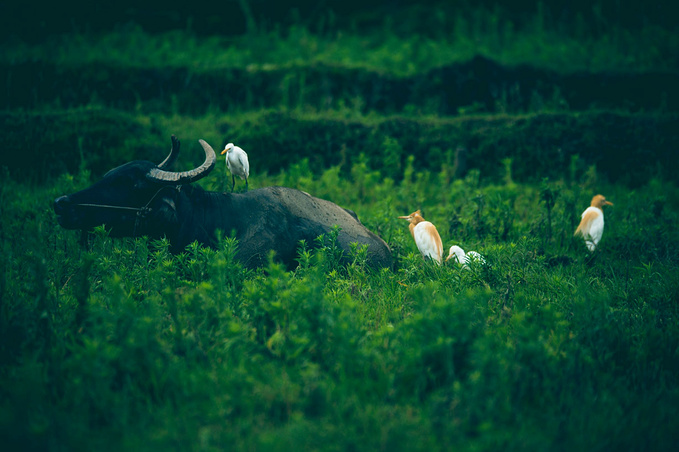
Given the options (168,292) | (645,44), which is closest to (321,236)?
(168,292)

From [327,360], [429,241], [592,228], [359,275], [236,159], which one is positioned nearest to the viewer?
[327,360]

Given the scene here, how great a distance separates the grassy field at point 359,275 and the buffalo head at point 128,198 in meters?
0.20

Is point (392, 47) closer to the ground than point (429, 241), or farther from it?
farther from it

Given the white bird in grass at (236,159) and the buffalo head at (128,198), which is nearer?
the buffalo head at (128,198)

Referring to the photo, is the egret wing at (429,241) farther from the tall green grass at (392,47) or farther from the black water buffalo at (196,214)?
the tall green grass at (392,47)

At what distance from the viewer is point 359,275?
14.9 ft

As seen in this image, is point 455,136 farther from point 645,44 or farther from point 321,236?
point 645,44

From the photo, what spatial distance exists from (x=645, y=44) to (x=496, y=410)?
13761 millimetres

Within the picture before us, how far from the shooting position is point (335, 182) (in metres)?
7.52

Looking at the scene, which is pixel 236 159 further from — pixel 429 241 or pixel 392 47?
pixel 392 47

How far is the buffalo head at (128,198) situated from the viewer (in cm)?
430

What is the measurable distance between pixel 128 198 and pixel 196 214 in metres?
0.62

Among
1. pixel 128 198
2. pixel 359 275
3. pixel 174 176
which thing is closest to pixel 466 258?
pixel 359 275

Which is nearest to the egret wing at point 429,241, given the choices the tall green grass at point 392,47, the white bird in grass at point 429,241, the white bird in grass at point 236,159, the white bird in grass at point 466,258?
the white bird in grass at point 429,241
